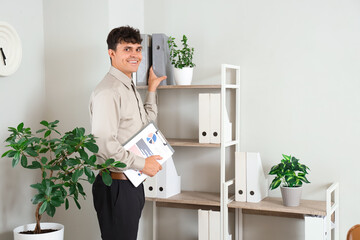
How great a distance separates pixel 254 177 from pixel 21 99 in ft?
5.01

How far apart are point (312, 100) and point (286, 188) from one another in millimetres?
598

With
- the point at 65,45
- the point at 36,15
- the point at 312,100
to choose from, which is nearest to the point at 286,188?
the point at 312,100

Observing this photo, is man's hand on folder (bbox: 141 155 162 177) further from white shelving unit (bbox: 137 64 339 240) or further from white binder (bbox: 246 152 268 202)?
white binder (bbox: 246 152 268 202)

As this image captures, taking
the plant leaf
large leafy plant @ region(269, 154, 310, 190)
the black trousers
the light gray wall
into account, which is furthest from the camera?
the light gray wall

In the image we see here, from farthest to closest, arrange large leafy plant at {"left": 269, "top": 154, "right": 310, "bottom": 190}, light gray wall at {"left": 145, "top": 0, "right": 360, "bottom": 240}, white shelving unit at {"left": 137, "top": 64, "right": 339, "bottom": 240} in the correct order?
1. light gray wall at {"left": 145, "top": 0, "right": 360, "bottom": 240}
2. large leafy plant at {"left": 269, "top": 154, "right": 310, "bottom": 190}
3. white shelving unit at {"left": 137, "top": 64, "right": 339, "bottom": 240}

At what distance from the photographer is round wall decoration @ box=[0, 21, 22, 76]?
270 cm

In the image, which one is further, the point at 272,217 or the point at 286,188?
the point at 272,217

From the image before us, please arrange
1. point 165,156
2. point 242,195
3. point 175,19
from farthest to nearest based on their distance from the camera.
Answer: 1. point 175,19
2. point 242,195
3. point 165,156

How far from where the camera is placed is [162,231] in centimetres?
339

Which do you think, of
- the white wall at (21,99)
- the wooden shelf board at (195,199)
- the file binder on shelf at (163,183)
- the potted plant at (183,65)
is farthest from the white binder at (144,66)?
the wooden shelf board at (195,199)

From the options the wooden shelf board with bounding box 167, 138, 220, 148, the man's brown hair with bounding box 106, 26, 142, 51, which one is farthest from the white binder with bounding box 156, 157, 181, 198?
the man's brown hair with bounding box 106, 26, 142, 51

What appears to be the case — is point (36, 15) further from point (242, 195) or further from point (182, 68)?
point (242, 195)

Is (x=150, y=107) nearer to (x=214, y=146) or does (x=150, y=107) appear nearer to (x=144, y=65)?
(x=144, y=65)

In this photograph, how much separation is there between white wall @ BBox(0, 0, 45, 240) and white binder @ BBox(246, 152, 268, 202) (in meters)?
1.38
